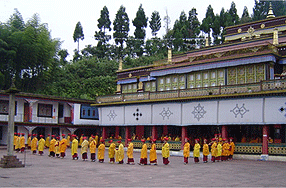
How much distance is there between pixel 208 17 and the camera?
6938cm

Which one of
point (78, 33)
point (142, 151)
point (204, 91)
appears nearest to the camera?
point (142, 151)

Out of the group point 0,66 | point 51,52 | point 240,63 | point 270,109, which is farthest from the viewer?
point 51,52

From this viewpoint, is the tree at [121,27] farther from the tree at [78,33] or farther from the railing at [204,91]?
the railing at [204,91]

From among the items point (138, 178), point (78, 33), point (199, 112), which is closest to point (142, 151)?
point (138, 178)

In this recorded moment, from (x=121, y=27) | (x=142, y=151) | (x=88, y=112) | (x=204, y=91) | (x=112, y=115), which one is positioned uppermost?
(x=121, y=27)

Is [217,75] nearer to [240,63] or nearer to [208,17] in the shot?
[240,63]

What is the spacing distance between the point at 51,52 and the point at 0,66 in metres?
7.27

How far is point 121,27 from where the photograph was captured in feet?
230

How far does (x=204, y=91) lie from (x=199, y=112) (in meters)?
1.63

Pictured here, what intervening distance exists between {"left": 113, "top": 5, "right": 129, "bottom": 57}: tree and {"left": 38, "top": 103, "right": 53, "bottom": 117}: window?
33.0 meters

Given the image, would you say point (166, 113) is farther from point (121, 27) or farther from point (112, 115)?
point (121, 27)

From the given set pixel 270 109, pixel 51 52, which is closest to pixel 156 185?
pixel 270 109

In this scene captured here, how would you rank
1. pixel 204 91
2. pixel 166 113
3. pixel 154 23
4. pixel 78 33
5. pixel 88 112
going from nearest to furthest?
pixel 204 91 → pixel 166 113 → pixel 88 112 → pixel 154 23 → pixel 78 33

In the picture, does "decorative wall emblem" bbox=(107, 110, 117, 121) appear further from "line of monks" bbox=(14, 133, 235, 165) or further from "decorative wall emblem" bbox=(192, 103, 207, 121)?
"decorative wall emblem" bbox=(192, 103, 207, 121)
